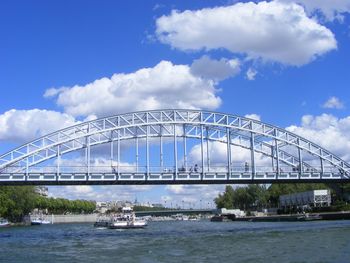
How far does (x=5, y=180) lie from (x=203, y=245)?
37145mm

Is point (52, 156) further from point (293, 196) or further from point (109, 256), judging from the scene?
point (293, 196)

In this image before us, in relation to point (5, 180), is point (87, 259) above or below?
below

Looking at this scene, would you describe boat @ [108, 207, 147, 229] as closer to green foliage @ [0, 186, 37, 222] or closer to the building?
green foliage @ [0, 186, 37, 222]

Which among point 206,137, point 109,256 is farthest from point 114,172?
point 109,256

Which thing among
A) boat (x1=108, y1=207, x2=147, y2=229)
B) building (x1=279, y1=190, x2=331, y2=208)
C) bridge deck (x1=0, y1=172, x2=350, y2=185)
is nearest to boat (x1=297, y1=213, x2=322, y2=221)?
building (x1=279, y1=190, x2=331, y2=208)

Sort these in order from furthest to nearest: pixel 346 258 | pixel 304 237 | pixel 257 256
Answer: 1. pixel 304 237
2. pixel 257 256
3. pixel 346 258

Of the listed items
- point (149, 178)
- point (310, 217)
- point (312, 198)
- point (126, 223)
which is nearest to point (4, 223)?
point (126, 223)

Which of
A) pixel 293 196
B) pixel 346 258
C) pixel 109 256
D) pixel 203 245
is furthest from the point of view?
pixel 293 196

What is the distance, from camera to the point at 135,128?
105 m

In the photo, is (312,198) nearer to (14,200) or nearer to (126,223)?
(126,223)

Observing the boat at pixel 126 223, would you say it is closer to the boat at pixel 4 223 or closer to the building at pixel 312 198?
the building at pixel 312 198

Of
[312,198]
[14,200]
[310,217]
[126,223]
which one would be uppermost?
[14,200]

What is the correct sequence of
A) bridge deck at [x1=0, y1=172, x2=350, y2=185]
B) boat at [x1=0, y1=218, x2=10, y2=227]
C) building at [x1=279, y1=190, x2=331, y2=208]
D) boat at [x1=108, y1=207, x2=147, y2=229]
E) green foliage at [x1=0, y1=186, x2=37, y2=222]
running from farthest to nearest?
boat at [x1=0, y1=218, x2=10, y2=227]
green foliage at [x1=0, y1=186, x2=37, y2=222]
building at [x1=279, y1=190, x2=331, y2=208]
boat at [x1=108, y1=207, x2=147, y2=229]
bridge deck at [x1=0, y1=172, x2=350, y2=185]

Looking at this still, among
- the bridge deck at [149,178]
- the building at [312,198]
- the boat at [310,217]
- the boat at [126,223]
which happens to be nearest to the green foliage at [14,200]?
the boat at [126,223]
